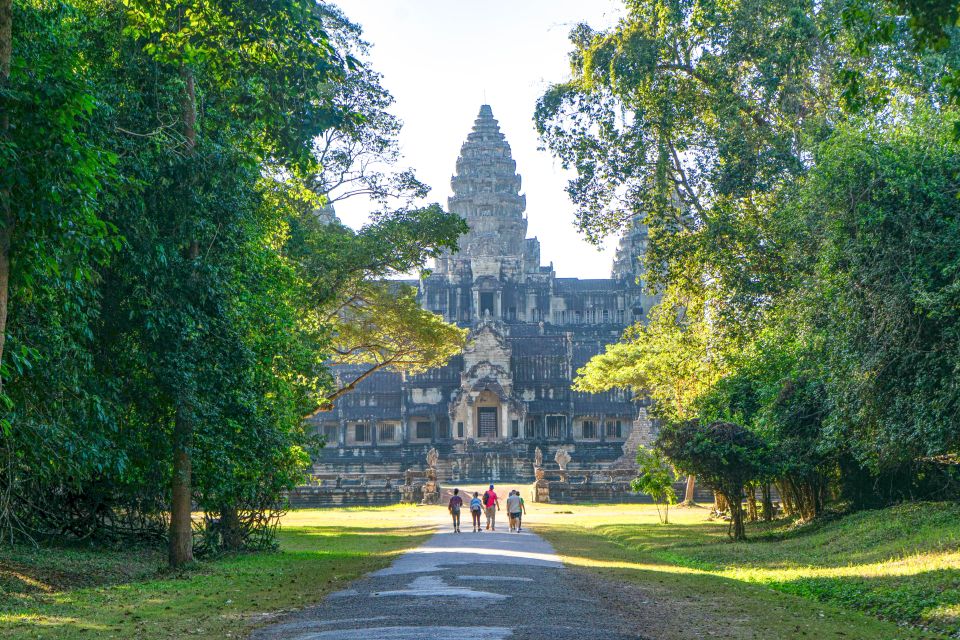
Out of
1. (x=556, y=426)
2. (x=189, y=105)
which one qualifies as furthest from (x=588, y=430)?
(x=189, y=105)

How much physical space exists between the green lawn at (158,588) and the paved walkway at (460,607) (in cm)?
72

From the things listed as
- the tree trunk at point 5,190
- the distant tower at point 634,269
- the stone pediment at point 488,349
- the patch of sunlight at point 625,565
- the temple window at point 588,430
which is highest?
the distant tower at point 634,269

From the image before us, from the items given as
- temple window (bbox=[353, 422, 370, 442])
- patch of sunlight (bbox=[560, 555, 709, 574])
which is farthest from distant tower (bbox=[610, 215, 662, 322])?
patch of sunlight (bbox=[560, 555, 709, 574])

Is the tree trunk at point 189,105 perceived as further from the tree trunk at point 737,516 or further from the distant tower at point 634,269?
the distant tower at point 634,269

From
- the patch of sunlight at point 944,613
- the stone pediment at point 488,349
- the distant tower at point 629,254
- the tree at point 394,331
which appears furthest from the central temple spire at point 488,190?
the patch of sunlight at point 944,613

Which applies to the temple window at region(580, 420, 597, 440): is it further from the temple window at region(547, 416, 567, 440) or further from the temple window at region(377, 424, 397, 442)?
the temple window at region(377, 424, 397, 442)

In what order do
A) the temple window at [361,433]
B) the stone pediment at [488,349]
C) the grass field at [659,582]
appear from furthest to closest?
the temple window at [361,433] < the stone pediment at [488,349] < the grass field at [659,582]

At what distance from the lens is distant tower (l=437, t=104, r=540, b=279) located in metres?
87.9

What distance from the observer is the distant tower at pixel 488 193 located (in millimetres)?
87875

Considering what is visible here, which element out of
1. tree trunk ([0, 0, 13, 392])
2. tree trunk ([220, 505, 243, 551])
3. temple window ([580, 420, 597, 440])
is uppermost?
tree trunk ([0, 0, 13, 392])

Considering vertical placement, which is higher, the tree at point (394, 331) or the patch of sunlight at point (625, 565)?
the tree at point (394, 331)

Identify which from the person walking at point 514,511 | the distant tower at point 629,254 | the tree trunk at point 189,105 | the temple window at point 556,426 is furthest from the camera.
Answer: the distant tower at point 629,254

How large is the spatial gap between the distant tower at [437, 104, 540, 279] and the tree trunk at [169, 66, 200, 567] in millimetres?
67362

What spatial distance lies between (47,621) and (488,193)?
77.8 meters
